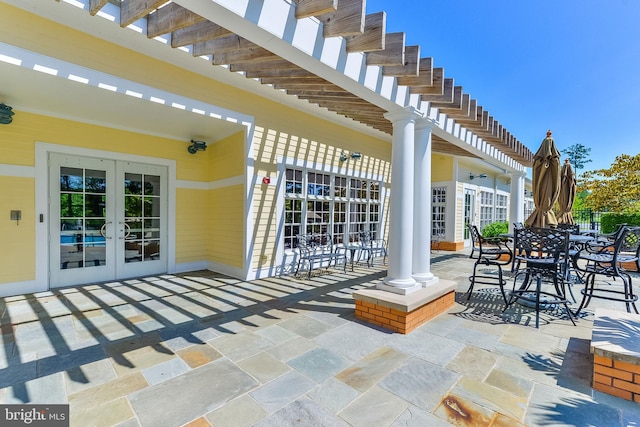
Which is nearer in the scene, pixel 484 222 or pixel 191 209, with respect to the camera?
pixel 191 209

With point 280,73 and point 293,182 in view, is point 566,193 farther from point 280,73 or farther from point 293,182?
point 280,73

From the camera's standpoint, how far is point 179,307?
3.90 meters

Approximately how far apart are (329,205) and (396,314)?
427 centimetres

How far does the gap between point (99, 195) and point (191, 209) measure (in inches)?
63.8

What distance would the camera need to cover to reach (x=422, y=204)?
3.82 meters

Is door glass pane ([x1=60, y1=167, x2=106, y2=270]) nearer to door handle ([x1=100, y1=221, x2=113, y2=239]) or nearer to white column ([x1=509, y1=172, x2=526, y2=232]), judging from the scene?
door handle ([x1=100, y1=221, x2=113, y2=239])

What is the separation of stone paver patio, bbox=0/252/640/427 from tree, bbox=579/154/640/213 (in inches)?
461

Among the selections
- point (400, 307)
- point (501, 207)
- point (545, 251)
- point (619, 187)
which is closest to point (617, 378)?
point (400, 307)

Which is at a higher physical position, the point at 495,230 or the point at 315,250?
the point at 495,230

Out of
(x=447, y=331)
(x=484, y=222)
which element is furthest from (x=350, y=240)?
(x=484, y=222)

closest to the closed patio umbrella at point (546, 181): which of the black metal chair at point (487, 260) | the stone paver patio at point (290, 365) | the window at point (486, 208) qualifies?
the black metal chair at point (487, 260)

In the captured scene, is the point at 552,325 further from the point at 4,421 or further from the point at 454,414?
the point at 4,421

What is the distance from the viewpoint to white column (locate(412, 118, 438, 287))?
376cm

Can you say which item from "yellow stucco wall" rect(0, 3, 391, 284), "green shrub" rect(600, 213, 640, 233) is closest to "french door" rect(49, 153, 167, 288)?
"yellow stucco wall" rect(0, 3, 391, 284)
